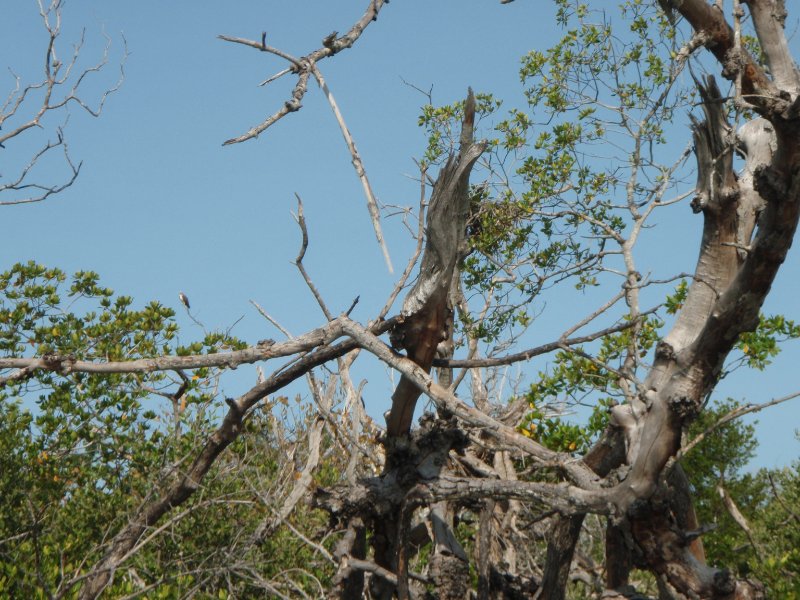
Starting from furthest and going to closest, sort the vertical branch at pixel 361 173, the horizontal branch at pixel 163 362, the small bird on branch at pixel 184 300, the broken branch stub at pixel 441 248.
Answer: the small bird on branch at pixel 184 300 → the horizontal branch at pixel 163 362 → the broken branch stub at pixel 441 248 → the vertical branch at pixel 361 173

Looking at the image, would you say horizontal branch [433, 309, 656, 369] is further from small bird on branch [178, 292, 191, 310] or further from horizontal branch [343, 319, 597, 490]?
small bird on branch [178, 292, 191, 310]

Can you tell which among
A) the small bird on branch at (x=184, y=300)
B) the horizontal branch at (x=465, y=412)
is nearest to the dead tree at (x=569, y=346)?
the horizontal branch at (x=465, y=412)

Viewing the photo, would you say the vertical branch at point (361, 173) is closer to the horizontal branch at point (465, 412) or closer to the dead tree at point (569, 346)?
the dead tree at point (569, 346)

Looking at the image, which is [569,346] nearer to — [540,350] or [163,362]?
[540,350]

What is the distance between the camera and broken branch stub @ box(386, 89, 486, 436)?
17.3 feet

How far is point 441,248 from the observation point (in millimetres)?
5316

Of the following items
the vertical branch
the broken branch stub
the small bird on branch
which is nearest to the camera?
the vertical branch

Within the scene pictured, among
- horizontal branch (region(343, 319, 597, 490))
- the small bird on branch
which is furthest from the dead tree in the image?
the small bird on branch

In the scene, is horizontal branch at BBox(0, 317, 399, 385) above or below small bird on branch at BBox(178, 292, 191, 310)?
below

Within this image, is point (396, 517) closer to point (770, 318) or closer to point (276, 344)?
point (276, 344)

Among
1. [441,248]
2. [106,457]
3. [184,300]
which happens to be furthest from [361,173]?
[106,457]

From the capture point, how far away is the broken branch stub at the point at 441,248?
17.3 feet

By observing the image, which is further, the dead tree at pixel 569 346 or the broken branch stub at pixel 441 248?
the broken branch stub at pixel 441 248

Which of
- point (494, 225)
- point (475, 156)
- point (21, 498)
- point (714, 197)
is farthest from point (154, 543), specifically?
point (714, 197)
